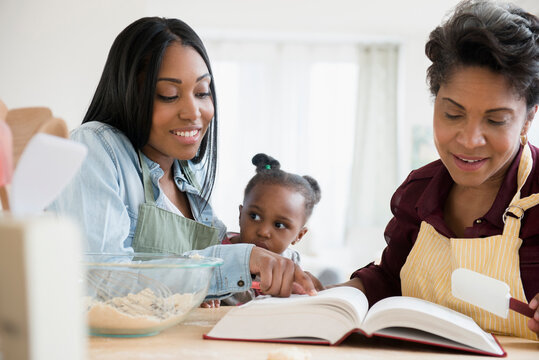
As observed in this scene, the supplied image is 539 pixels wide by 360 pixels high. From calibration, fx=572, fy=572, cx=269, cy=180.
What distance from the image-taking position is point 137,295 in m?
0.89

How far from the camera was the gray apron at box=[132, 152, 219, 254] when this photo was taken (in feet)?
4.51

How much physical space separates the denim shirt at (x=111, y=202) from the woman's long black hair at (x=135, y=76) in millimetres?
54

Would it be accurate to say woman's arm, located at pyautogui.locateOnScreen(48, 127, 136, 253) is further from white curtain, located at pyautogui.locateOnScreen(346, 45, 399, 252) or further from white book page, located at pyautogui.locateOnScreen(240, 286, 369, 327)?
white curtain, located at pyautogui.locateOnScreen(346, 45, 399, 252)

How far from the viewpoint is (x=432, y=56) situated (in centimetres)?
139

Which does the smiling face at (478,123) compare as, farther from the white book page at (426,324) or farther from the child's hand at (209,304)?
the child's hand at (209,304)

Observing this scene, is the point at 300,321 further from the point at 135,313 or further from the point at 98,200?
the point at 98,200

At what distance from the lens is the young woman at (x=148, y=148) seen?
119 centimetres

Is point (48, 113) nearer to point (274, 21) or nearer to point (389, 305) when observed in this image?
point (389, 305)

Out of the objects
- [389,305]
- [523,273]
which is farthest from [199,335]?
[523,273]

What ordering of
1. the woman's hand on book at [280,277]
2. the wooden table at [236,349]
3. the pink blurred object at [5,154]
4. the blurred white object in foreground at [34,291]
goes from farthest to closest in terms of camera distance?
the woman's hand on book at [280,277]
the wooden table at [236,349]
the pink blurred object at [5,154]
the blurred white object in foreground at [34,291]

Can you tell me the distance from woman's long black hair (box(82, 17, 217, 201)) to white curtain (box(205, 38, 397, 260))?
5.01m

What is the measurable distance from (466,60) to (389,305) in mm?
638

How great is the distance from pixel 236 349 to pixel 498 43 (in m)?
0.84

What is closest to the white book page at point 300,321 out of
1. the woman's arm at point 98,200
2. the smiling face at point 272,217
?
the woman's arm at point 98,200
